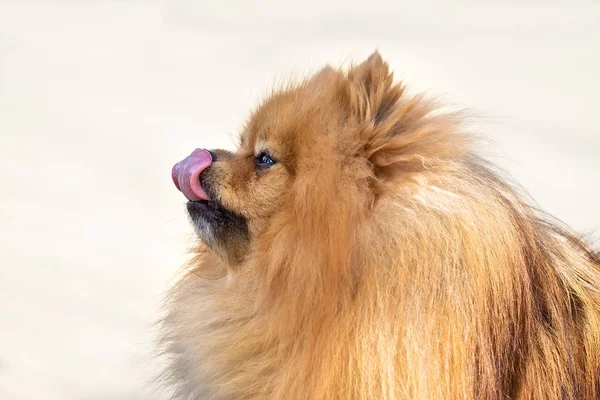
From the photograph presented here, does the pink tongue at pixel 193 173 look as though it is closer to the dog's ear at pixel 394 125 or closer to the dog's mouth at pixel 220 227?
the dog's mouth at pixel 220 227

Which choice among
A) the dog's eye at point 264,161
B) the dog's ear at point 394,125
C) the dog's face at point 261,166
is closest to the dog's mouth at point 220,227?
the dog's face at point 261,166

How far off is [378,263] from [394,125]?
479 millimetres

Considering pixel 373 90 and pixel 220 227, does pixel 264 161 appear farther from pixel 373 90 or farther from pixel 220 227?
pixel 373 90

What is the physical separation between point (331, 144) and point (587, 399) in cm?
115

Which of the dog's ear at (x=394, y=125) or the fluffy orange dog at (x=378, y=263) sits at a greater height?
the dog's ear at (x=394, y=125)

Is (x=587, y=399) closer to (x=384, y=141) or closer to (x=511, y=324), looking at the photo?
(x=511, y=324)

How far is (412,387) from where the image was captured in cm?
251

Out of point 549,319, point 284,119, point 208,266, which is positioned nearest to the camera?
point 549,319

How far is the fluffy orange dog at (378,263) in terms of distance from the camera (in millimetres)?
2521

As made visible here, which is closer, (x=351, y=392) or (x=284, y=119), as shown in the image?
(x=351, y=392)

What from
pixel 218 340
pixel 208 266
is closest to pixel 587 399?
pixel 218 340

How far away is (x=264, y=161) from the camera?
2895 mm

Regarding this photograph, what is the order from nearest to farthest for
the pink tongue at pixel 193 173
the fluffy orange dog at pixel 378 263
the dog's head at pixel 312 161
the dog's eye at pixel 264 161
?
the fluffy orange dog at pixel 378 263 → the dog's head at pixel 312 161 → the dog's eye at pixel 264 161 → the pink tongue at pixel 193 173

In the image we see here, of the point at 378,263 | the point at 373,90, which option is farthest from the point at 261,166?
the point at 378,263
